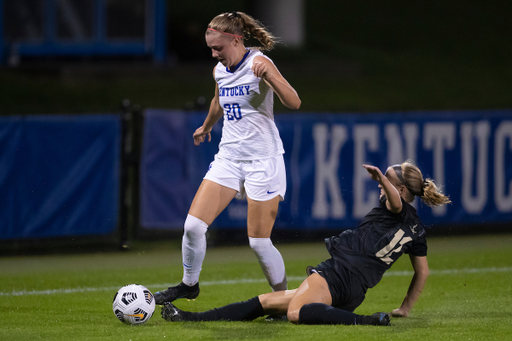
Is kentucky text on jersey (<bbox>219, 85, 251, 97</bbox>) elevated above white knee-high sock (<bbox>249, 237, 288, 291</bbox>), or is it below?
above

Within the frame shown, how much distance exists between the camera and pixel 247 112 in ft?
17.2

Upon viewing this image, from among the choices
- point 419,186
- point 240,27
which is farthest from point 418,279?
point 240,27

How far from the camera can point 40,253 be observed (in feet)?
29.5

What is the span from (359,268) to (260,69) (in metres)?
1.48

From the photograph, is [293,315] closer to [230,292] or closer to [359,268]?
[359,268]

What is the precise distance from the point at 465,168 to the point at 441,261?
2169mm

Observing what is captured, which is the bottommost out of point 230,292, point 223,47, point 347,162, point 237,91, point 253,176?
point 230,292

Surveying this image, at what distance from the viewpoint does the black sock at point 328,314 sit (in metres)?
4.69

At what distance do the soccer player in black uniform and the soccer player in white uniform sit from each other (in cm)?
38

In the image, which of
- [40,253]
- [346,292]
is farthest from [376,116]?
[346,292]

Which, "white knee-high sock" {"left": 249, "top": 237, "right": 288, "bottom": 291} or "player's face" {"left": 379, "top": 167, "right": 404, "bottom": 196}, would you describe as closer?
"player's face" {"left": 379, "top": 167, "right": 404, "bottom": 196}

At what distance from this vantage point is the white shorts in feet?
16.9

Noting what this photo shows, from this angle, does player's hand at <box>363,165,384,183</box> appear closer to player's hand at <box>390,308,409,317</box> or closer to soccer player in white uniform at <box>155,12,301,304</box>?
soccer player in white uniform at <box>155,12,301,304</box>

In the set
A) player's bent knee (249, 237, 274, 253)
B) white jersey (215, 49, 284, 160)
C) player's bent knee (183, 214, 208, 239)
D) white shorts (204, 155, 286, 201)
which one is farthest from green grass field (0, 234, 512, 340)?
A: white jersey (215, 49, 284, 160)
